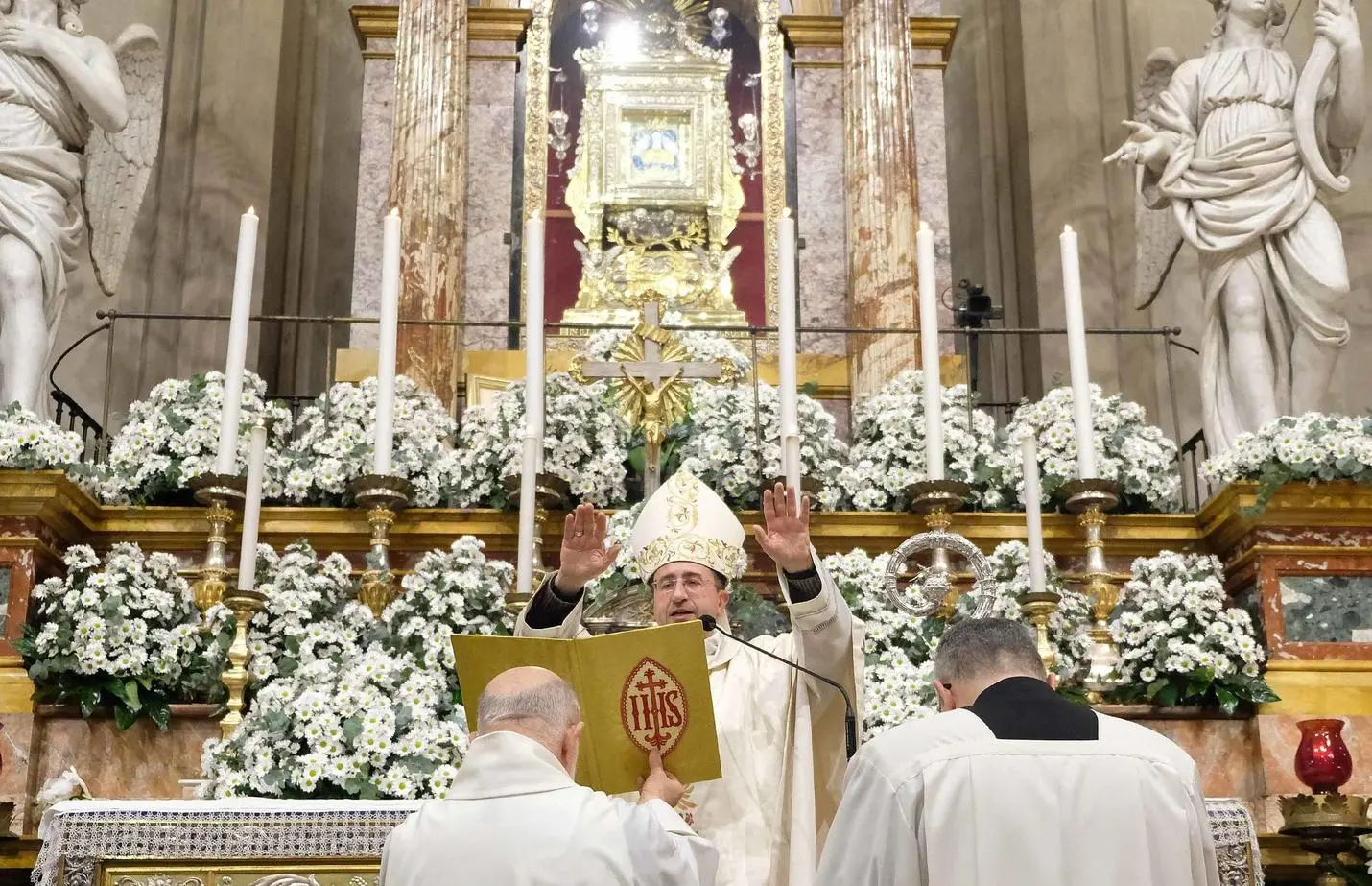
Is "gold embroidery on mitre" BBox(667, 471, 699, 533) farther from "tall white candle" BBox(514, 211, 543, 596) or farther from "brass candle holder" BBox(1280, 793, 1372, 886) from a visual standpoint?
"brass candle holder" BBox(1280, 793, 1372, 886)

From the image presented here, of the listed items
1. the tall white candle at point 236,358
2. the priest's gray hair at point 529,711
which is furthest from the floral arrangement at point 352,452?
the priest's gray hair at point 529,711

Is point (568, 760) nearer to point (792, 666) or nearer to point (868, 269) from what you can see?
point (792, 666)

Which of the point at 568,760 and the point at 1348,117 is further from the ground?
the point at 1348,117

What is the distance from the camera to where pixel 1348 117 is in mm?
6922

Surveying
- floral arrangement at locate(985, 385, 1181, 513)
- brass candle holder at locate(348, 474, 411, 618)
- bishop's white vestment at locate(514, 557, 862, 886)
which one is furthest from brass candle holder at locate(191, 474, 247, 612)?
floral arrangement at locate(985, 385, 1181, 513)

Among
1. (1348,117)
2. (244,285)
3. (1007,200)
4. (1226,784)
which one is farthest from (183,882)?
(1007,200)

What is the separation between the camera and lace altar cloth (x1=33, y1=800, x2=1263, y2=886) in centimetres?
424

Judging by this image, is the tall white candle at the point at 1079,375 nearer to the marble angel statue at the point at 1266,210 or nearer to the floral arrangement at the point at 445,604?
the marble angel statue at the point at 1266,210

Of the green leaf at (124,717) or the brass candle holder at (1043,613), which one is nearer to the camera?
the brass candle holder at (1043,613)

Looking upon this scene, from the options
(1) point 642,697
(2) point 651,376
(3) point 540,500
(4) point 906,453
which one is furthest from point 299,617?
(4) point 906,453

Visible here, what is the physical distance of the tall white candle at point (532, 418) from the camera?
17.4 feet

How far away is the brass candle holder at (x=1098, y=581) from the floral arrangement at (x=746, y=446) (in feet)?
3.21

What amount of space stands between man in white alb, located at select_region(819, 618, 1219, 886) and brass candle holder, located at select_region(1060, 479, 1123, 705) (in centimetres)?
232

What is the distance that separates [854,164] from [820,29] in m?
1.46
